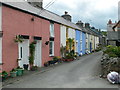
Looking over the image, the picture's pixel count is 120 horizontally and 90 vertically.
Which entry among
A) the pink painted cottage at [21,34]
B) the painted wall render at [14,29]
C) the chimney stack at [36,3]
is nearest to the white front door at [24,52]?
the pink painted cottage at [21,34]

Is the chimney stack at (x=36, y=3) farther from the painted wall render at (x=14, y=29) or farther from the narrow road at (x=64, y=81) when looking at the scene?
the narrow road at (x=64, y=81)

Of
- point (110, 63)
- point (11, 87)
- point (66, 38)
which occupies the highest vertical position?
point (66, 38)

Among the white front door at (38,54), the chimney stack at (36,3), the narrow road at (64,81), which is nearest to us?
the narrow road at (64,81)

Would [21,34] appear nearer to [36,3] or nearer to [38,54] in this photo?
[38,54]

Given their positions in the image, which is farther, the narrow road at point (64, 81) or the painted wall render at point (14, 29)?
the painted wall render at point (14, 29)

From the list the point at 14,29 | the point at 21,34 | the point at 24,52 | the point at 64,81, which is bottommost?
the point at 64,81

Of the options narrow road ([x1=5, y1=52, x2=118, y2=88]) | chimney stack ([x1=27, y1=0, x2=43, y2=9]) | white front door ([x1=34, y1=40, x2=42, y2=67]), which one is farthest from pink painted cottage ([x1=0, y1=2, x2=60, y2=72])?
chimney stack ([x1=27, y1=0, x2=43, y2=9])

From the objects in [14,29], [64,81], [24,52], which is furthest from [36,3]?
[64,81]

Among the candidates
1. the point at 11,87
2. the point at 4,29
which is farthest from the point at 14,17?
the point at 11,87

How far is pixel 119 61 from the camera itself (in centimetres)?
974

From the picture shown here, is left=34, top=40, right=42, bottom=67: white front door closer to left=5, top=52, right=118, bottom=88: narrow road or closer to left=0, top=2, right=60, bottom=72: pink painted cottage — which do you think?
left=0, top=2, right=60, bottom=72: pink painted cottage

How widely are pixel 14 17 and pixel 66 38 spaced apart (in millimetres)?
11887

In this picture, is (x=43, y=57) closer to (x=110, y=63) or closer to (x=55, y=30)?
(x=55, y=30)

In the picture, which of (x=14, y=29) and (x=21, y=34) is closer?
(x=14, y=29)
